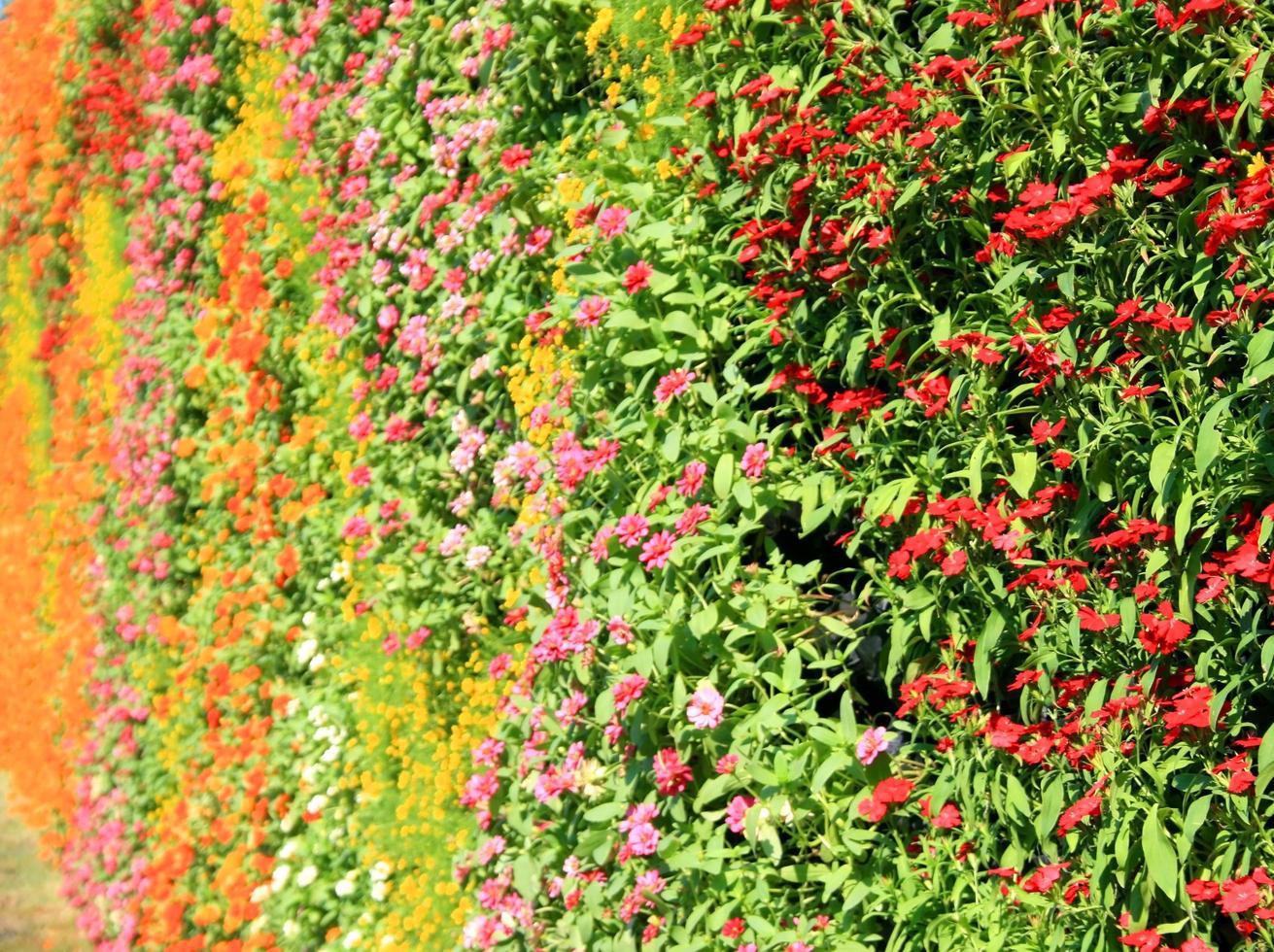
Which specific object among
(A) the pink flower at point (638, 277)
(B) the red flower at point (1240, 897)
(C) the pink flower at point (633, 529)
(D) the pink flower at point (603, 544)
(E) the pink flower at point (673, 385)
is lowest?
(B) the red flower at point (1240, 897)

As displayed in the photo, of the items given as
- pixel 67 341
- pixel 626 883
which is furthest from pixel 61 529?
pixel 626 883

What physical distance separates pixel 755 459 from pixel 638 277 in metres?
0.57

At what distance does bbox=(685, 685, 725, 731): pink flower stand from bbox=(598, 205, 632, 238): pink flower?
119cm

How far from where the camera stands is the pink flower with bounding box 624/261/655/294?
343 centimetres

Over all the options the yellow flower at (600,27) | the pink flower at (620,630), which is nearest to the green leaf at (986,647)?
the pink flower at (620,630)

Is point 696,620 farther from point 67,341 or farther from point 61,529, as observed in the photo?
point 67,341

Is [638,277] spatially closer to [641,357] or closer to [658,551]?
[641,357]

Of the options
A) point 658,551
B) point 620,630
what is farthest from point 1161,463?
point 620,630

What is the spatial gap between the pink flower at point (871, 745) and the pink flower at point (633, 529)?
2.38ft

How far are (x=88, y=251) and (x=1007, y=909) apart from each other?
720 cm

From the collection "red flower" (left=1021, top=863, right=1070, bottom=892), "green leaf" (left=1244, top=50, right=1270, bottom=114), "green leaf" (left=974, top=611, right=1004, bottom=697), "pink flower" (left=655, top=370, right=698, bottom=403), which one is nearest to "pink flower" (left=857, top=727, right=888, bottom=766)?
"green leaf" (left=974, top=611, right=1004, bottom=697)

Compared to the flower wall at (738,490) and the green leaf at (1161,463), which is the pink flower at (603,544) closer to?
the flower wall at (738,490)

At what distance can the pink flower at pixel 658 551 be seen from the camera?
10.7 feet

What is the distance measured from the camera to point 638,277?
3432mm
